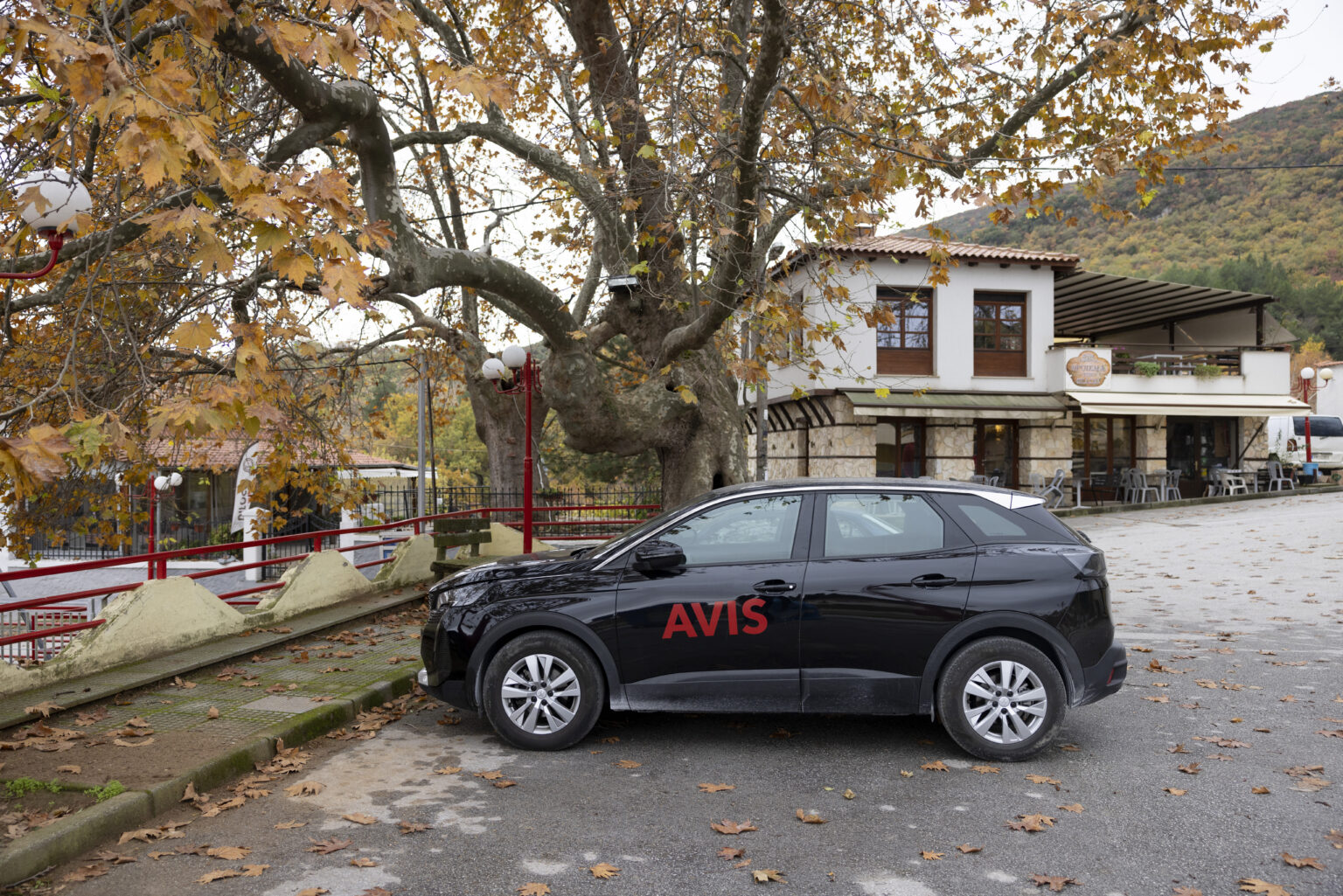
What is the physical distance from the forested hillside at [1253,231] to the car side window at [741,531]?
163ft

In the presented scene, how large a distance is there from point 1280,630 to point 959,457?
16.8 meters

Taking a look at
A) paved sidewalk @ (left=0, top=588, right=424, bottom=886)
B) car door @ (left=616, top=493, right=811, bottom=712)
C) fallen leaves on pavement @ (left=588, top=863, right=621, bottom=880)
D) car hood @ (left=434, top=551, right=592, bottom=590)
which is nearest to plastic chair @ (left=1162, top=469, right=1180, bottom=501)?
paved sidewalk @ (left=0, top=588, right=424, bottom=886)

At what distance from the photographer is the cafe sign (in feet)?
84.5

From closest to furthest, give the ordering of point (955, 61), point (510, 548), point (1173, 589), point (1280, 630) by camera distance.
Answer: point (955, 61) < point (1280, 630) < point (1173, 589) < point (510, 548)

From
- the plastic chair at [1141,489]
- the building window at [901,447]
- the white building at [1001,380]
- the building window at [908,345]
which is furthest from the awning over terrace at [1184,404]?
the building window at [901,447]

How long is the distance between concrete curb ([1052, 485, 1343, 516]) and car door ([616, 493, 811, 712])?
20135 mm

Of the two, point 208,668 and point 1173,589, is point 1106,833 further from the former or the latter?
point 1173,589

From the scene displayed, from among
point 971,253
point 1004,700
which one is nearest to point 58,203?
point 1004,700

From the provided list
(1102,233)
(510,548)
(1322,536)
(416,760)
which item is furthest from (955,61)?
(1102,233)

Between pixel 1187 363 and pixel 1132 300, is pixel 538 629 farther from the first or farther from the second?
pixel 1187 363

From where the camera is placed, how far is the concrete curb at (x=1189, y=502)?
24609 mm

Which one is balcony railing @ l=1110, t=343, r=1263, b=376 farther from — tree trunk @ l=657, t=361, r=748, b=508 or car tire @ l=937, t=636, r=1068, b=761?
car tire @ l=937, t=636, r=1068, b=761

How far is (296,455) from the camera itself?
12.8m

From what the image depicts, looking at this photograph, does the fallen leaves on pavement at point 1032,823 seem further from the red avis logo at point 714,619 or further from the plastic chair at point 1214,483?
the plastic chair at point 1214,483
